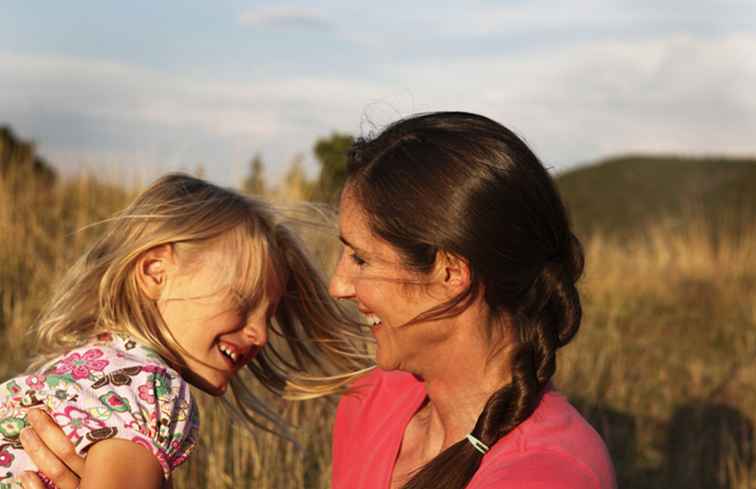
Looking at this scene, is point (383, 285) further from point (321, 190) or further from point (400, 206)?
point (321, 190)

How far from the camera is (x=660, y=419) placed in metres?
6.45

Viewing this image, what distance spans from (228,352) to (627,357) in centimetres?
515

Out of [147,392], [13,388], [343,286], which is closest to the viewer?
[343,286]

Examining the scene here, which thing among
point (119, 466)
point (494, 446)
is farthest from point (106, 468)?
point (494, 446)

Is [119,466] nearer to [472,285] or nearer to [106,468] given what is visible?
[106,468]

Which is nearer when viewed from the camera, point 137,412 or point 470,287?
point 470,287

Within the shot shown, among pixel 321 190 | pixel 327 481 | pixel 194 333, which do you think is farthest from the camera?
pixel 321 190

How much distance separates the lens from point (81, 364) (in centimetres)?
269

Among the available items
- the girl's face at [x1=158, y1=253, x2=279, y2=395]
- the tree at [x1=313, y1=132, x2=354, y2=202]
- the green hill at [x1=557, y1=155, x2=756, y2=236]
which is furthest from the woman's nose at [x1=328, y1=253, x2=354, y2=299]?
the green hill at [x1=557, y1=155, x2=756, y2=236]

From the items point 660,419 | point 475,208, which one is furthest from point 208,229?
point 660,419

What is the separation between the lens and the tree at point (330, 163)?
315 inches

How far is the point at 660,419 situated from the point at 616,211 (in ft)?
58.1

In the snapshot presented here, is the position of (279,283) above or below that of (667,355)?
above

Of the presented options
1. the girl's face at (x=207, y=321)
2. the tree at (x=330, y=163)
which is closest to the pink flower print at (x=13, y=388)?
the girl's face at (x=207, y=321)
